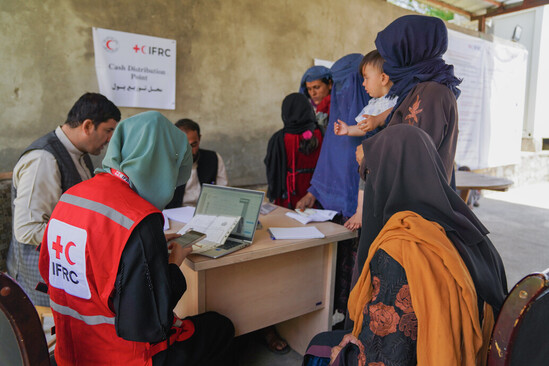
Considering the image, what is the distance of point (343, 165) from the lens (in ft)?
7.24

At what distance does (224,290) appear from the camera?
5.57 feet

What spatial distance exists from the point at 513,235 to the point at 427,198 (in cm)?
457

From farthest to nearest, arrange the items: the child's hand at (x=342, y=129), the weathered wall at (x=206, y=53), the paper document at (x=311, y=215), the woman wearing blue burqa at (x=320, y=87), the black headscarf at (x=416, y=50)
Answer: the woman wearing blue burqa at (x=320, y=87)
the weathered wall at (x=206, y=53)
the paper document at (x=311, y=215)
the child's hand at (x=342, y=129)
the black headscarf at (x=416, y=50)

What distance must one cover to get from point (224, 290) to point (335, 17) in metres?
3.75

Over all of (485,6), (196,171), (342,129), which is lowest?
(196,171)

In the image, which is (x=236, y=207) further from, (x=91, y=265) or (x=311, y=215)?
(x=91, y=265)

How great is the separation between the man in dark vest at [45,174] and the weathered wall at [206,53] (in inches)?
38.7

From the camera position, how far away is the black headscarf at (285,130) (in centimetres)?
268

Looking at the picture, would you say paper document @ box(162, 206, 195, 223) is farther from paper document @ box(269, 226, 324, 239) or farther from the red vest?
the red vest

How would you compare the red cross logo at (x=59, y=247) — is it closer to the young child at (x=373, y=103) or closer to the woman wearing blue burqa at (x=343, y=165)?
the young child at (x=373, y=103)

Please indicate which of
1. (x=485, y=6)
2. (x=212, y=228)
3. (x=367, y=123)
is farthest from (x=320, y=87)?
(x=485, y=6)

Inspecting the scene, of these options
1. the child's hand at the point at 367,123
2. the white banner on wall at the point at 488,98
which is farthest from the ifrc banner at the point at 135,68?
the white banner on wall at the point at 488,98

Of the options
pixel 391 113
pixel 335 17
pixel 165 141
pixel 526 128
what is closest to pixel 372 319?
pixel 165 141

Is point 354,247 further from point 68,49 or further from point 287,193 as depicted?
point 68,49
